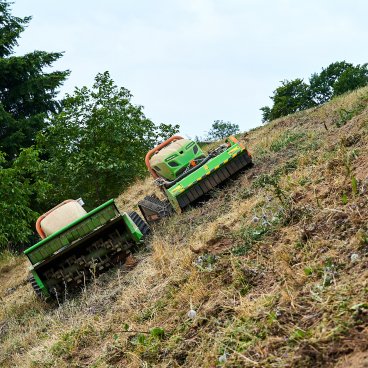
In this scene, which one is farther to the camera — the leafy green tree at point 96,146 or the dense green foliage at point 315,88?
the dense green foliage at point 315,88

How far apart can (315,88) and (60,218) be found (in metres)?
47.8

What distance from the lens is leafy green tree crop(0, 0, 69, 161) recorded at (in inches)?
873

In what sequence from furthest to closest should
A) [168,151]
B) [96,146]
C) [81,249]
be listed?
[96,146]
[168,151]
[81,249]

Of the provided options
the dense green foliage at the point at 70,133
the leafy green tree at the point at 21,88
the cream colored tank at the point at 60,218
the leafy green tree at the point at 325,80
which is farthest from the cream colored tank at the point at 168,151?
the leafy green tree at the point at 325,80

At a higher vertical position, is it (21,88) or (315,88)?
(21,88)

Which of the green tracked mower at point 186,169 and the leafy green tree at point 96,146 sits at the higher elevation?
the leafy green tree at point 96,146

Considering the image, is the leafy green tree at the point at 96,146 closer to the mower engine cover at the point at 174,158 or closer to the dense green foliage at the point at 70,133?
the dense green foliage at the point at 70,133

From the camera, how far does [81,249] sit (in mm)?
7785

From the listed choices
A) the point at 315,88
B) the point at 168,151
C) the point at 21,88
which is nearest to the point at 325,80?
the point at 315,88

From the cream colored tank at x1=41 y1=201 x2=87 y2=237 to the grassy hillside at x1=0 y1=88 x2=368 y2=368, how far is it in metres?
1.43

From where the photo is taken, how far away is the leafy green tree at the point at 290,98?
155 ft

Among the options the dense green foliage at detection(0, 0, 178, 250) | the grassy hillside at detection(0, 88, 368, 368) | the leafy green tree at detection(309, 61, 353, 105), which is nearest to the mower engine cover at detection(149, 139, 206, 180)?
the grassy hillside at detection(0, 88, 368, 368)

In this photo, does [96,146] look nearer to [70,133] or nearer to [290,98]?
[70,133]

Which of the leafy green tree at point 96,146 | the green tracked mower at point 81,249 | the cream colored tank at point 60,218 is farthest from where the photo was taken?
the leafy green tree at point 96,146
